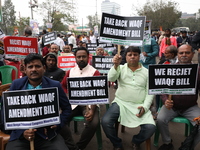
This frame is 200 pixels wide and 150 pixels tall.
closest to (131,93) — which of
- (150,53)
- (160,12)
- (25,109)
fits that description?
(25,109)

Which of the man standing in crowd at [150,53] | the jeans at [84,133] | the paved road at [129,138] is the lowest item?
the paved road at [129,138]

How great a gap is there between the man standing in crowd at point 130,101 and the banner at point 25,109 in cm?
119

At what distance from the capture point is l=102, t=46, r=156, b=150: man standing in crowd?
2.96 m

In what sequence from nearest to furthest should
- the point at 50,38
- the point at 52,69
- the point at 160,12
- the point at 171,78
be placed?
the point at 171,78 → the point at 52,69 → the point at 50,38 → the point at 160,12

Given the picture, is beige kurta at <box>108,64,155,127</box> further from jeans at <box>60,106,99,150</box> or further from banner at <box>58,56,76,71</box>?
banner at <box>58,56,76,71</box>

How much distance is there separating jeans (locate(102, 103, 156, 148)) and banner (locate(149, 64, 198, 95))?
23.0 inches

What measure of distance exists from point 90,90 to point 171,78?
1.18m

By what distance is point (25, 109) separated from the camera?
2039 mm

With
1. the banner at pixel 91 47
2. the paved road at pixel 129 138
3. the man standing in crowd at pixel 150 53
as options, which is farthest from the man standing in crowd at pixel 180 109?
the banner at pixel 91 47

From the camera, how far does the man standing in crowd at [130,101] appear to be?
2.96 meters

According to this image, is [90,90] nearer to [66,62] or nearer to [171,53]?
[171,53]

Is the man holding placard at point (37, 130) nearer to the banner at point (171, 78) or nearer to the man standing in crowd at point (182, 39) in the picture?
the banner at point (171, 78)

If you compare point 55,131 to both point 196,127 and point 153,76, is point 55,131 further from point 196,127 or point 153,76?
point 196,127

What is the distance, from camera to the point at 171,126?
402 cm
